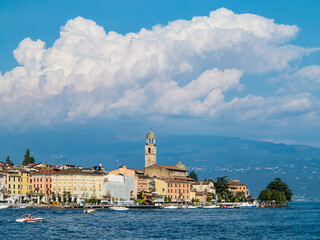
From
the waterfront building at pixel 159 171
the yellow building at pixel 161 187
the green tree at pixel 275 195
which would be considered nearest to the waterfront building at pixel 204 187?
the waterfront building at pixel 159 171

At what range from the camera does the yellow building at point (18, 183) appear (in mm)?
143250

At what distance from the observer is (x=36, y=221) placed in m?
87.4

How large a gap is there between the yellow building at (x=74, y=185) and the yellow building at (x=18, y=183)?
6.45m

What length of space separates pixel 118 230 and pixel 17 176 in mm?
75313

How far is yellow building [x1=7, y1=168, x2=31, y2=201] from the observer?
143 meters

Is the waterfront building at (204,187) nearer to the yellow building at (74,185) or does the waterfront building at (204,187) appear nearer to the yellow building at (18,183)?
the yellow building at (74,185)

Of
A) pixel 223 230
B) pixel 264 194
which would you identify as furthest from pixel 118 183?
pixel 223 230

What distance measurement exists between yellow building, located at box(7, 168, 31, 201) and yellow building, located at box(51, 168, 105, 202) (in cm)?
645

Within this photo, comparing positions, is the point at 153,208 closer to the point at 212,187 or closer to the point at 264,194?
the point at 212,187

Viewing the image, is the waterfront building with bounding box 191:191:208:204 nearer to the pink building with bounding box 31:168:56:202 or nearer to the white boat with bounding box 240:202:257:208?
the white boat with bounding box 240:202:257:208

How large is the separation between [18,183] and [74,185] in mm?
13619

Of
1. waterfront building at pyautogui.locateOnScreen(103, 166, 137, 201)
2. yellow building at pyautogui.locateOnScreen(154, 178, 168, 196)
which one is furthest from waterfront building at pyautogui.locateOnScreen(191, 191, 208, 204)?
waterfront building at pyautogui.locateOnScreen(103, 166, 137, 201)

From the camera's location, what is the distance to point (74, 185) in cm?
14725

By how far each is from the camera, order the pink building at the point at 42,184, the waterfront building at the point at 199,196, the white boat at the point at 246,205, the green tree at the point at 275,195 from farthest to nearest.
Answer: the green tree at the point at 275,195
the waterfront building at the point at 199,196
the white boat at the point at 246,205
the pink building at the point at 42,184
